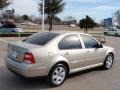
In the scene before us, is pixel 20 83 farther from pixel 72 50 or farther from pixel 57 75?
pixel 72 50

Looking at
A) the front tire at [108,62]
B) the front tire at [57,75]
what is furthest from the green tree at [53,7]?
the front tire at [57,75]

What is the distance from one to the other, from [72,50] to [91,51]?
0.96m

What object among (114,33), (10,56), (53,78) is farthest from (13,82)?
(114,33)

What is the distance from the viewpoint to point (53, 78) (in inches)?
251

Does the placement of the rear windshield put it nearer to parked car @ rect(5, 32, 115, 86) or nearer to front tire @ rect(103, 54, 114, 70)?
parked car @ rect(5, 32, 115, 86)

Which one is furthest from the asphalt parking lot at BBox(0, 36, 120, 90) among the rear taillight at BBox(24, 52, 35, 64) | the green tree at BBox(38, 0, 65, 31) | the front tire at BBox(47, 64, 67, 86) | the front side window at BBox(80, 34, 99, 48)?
the green tree at BBox(38, 0, 65, 31)

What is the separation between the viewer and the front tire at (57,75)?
6.30 metres

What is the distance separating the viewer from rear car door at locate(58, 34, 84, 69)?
21.7 ft

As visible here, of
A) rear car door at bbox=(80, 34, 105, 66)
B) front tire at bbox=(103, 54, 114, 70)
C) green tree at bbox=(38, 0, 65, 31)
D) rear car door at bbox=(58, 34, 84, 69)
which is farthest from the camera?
green tree at bbox=(38, 0, 65, 31)

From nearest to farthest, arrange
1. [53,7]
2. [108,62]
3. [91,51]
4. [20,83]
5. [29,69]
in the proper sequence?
[29,69], [20,83], [91,51], [108,62], [53,7]

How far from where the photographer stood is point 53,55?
627 cm

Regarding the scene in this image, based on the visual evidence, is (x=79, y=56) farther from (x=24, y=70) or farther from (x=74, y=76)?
(x=24, y=70)

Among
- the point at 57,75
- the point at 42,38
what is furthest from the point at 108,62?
the point at 42,38

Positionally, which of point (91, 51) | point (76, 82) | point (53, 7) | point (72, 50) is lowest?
point (76, 82)
